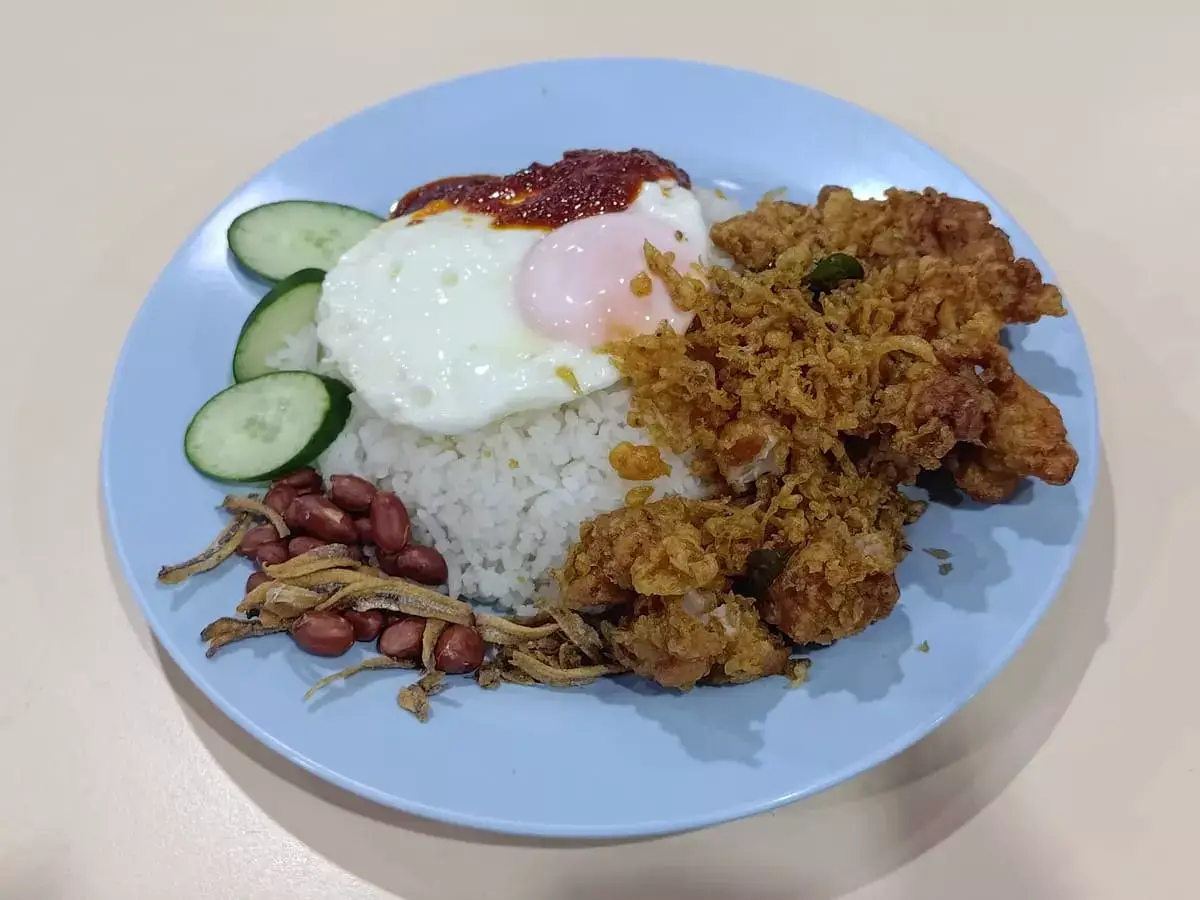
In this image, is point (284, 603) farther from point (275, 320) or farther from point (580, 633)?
point (275, 320)

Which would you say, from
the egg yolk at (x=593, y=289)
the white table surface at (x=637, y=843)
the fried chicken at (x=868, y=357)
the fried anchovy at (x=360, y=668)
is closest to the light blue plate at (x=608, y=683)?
the fried anchovy at (x=360, y=668)

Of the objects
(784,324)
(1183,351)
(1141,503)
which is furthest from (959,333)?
(1183,351)

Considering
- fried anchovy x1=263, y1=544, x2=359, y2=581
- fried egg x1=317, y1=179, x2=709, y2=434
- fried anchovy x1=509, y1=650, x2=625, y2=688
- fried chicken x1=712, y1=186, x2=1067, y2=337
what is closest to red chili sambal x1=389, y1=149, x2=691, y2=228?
fried egg x1=317, y1=179, x2=709, y2=434

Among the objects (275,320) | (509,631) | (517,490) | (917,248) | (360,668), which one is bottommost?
(360,668)

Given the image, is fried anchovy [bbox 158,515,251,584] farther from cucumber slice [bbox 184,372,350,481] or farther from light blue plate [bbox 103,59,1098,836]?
cucumber slice [bbox 184,372,350,481]

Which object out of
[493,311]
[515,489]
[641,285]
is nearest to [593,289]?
[641,285]

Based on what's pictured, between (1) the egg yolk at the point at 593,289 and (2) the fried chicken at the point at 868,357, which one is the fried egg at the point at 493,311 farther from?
(2) the fried chicken at the point at 868,357

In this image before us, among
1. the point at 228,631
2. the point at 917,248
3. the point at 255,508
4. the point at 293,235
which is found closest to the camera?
the point at 228,631
